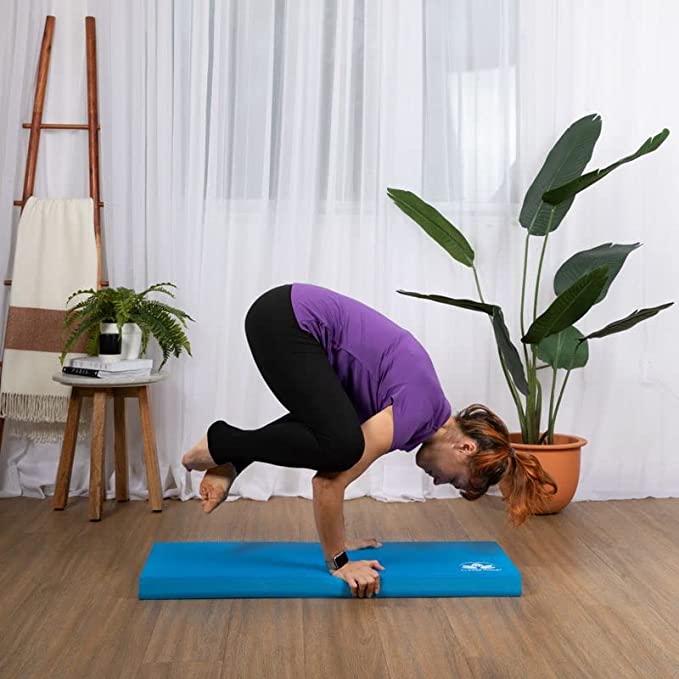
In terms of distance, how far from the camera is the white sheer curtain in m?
3.81

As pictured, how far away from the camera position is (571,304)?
10.7 feet

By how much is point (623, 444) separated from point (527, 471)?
4.68ft

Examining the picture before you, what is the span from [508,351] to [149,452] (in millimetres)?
1311

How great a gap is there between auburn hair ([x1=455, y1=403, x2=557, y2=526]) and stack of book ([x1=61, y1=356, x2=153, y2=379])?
129 cm

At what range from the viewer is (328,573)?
267 cm

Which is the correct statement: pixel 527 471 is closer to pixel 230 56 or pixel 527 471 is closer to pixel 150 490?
pixel 150 490

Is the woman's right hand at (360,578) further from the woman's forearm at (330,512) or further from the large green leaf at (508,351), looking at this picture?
the large green leaf at (508,351)

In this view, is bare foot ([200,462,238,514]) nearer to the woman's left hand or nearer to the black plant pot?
the woman's left hand

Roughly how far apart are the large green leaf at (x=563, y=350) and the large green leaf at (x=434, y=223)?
0.40 m

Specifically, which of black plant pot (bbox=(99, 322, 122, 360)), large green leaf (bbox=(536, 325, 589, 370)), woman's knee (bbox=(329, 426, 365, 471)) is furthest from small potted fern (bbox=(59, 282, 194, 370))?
large green leaf (bbox=(536, 325, 589, 370))

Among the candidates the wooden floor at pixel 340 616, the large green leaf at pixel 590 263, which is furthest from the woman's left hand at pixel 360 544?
the large green leaf at pixel 590 263

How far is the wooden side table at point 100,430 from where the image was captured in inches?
136

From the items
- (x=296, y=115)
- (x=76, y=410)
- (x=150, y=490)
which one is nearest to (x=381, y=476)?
(x=150, y=490)

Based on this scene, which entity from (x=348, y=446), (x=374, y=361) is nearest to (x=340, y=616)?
(x=348, y=446)
